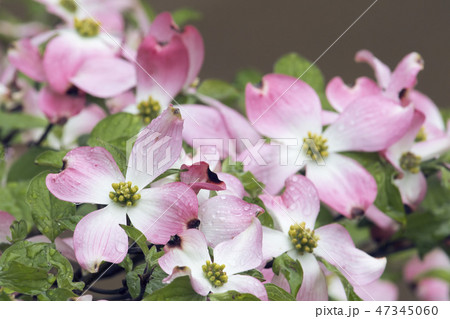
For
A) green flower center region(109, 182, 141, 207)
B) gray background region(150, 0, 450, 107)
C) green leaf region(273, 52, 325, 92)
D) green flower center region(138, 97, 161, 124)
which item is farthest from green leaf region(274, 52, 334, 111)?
gray background region(150, 0, 450, 107)

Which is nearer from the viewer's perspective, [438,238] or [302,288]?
[302,288]

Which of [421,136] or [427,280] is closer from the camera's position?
[421,136]

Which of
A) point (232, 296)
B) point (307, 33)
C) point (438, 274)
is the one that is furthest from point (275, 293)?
point (307, 33)

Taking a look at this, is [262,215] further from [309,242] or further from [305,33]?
[305,33]

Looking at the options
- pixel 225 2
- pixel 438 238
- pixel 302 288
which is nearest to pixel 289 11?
pixel 225 2

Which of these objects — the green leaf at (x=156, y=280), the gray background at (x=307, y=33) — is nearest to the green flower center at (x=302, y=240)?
the green leaf at (x=156, y=280)

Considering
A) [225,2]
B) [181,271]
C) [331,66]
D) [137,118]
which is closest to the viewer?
[181,271]

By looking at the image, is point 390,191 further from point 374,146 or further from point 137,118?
point 137,118
